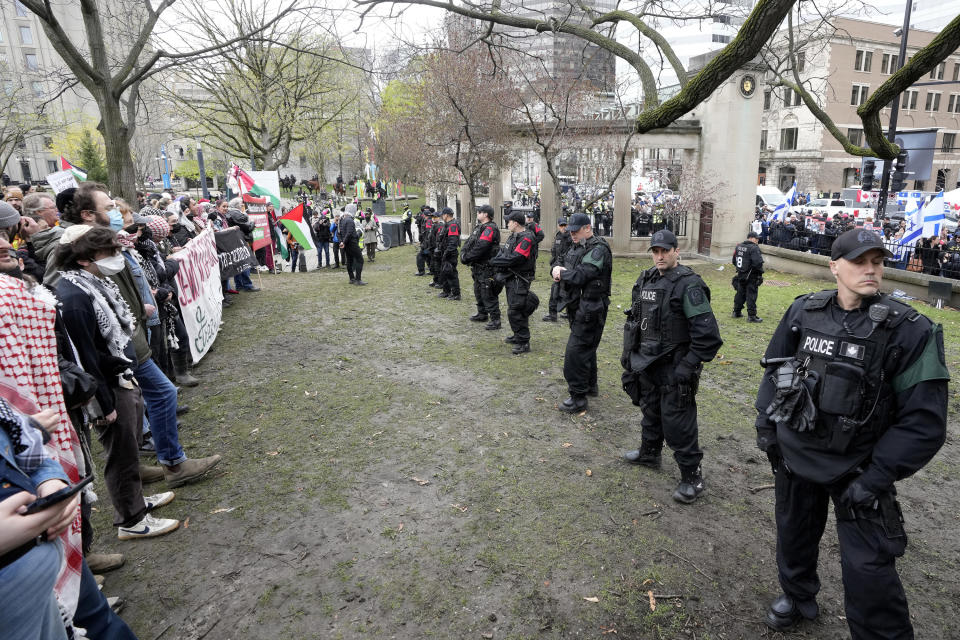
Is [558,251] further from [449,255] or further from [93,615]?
[93,615]

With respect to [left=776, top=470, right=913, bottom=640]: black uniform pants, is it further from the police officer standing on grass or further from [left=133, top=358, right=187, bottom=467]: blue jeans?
[left=133, top=358, right=187, bottom=467]: blue jeans

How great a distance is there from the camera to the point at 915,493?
439cm

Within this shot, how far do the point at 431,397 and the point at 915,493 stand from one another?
15.2 ft

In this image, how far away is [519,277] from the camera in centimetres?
816

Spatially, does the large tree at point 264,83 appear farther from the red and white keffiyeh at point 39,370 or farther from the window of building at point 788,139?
the window of building at point 788,139

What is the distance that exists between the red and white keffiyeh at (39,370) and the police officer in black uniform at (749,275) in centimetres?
1054

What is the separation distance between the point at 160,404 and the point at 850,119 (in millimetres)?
60019

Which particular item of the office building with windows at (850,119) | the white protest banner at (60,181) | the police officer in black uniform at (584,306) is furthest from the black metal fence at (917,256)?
→ the office building with windows at (850,119)

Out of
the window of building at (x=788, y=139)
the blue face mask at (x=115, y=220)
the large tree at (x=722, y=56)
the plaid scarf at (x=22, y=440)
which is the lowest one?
the plaid scarf at (x=22, y=440)

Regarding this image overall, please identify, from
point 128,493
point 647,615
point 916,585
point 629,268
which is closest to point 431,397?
point 128,493

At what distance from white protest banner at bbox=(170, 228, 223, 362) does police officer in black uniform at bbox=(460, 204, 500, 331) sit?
402 cm

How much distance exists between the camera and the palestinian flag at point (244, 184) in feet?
42.3

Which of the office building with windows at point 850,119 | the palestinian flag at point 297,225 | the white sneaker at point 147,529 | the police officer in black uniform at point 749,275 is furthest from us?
the office building with windows at point 850,119

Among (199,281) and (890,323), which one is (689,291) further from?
(199,281)
